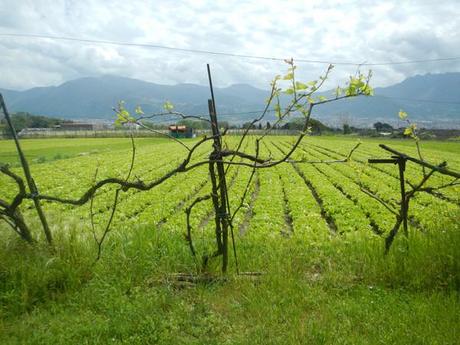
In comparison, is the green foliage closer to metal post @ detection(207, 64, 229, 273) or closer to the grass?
metal post @ detection(207, 64, 229, 273)

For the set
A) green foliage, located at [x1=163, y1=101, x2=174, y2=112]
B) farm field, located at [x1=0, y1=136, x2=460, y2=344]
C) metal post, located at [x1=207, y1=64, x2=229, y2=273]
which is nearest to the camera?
farm field, located at [x1=0, y1=136, x2=460, y2=344]

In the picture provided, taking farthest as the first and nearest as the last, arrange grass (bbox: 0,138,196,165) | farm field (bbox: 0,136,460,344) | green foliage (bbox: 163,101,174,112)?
grass (bbox: 0,138,196,165), green foliage (bbox: 163,101,174,112), farm field (bbox: 0,136,460,344)

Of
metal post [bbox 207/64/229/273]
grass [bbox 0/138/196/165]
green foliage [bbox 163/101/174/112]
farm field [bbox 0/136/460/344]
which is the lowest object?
grass [bbox 0/138/196/165]

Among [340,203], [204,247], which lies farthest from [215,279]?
[340,203]

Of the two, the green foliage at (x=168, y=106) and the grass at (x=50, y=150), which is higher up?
the green foliage at (x=168, y=106)

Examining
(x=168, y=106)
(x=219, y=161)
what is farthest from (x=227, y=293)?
(x=168, y=106)

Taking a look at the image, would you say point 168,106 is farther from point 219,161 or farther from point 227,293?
point 227,293

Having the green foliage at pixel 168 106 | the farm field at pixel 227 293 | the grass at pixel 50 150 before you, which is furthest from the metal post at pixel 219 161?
the grass at pixel 50 150

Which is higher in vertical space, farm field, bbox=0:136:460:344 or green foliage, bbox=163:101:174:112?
green foliage, bbox=163:101:174:112

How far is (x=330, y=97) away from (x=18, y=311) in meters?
4.31

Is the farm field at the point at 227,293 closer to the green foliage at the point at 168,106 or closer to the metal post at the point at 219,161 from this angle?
the metal post at the point at 219,161

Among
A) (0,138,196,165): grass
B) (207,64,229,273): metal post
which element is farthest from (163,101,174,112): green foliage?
(0,138,196,165): grass

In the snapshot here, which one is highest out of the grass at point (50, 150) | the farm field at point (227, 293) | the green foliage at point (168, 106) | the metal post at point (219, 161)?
the green foliage at point (168, 106)

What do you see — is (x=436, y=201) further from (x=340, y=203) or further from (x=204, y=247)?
(x=204, y=247)
